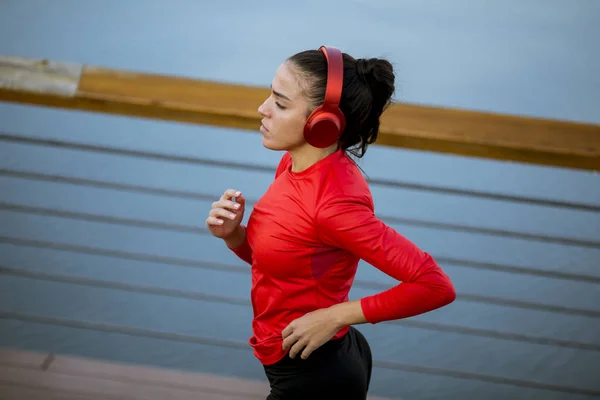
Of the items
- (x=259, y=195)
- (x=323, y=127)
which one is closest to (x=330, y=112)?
(x=323, y=127)

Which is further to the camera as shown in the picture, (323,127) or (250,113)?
(250,113)

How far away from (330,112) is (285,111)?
3.1 inches

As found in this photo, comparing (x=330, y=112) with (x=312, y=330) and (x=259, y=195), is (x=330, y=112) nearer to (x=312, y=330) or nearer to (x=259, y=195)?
(x=312, y=330)

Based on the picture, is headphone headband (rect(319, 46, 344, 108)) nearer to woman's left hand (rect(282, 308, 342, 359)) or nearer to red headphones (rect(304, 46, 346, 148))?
red headphones (rect(304, 46, 346, 148))

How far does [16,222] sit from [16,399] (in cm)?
87

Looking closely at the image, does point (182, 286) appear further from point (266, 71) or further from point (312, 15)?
point (312, 15)

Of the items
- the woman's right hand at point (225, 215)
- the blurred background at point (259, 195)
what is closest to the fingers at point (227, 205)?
the woman's right hand at point (225, 215)

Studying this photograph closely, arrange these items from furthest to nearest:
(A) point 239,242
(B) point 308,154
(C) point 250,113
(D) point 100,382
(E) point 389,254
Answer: (D) point 100,382 < (C) point 250,113 < (A) point 239,242 < (B) point 308,154 < (E) point 389,254

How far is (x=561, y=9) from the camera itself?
360cm

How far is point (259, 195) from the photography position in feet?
10.3

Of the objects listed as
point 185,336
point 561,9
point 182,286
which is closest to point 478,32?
point 561,9

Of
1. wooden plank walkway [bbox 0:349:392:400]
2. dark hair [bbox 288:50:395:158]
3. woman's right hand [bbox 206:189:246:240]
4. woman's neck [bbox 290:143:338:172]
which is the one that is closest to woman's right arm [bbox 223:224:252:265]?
woman's right hand [bbox 206:189:246:240]

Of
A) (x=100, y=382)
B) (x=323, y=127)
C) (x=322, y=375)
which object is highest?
(x=323, y=127)

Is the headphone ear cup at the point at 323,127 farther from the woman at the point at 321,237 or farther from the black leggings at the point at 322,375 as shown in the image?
the black leggings at the point at 322,375
